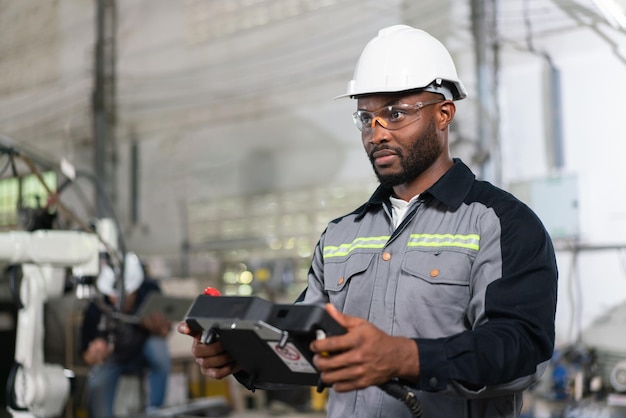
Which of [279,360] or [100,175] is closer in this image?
[279,360]

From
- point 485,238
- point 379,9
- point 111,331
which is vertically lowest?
point 111,331

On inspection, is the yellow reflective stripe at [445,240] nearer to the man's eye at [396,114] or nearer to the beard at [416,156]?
the beard at [416,156]

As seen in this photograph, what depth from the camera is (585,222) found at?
11.6 feet

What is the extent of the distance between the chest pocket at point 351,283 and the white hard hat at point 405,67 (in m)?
0.35

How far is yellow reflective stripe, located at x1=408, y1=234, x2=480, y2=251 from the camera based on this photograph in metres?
1.60

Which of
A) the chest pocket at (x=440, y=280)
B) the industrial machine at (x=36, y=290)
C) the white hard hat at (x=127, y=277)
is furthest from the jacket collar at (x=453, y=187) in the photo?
the white hard hat at (x=127, y=277)

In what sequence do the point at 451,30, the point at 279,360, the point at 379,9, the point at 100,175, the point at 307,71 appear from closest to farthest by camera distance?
the point at 279,360 → the point at 451,30 → the point at 379,9 → the point at 307,71 → the point at 100,175

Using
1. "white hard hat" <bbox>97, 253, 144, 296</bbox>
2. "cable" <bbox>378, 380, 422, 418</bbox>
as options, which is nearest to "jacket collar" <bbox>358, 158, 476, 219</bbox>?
"cable" <bbox>378, 380, 422, 418</bbox>

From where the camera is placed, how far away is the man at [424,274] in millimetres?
1396

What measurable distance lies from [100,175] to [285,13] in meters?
2.03

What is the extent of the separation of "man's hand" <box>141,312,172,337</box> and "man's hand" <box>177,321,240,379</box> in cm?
380

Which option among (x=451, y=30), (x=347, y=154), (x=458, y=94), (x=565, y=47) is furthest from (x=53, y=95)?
(x=458, y=94)

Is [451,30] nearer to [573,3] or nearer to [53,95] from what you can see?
[573,3]

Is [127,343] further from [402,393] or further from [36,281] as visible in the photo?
[402,393]
